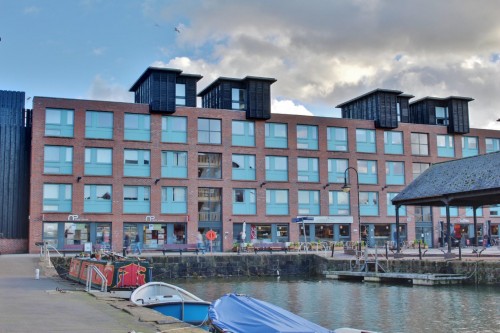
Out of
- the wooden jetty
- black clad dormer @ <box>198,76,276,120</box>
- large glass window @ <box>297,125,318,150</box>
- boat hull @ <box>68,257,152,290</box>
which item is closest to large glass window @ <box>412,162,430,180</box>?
large glass window @ <box>297,125,318,150</box>

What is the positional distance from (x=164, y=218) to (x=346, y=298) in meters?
28.6

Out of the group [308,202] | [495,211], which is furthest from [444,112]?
[308,202]

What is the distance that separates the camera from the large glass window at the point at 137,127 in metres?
56.1

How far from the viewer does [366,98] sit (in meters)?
→ 68.2

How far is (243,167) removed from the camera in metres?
59.6

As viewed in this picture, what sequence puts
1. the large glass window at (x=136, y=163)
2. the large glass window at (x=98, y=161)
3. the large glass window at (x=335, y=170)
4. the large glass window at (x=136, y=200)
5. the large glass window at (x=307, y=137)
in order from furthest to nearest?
the large glass window at (x=335, y=170) < the large glass window at (x=307, y=137) < the large glass window at (x=136, y=163) < the large glass window at (x=136, y=200) < the large glass window at (x=98, y=161)

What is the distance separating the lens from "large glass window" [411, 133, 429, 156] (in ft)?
221

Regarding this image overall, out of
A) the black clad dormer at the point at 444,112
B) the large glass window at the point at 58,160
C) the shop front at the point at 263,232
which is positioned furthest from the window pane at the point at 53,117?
the black clad dormer at the point at 444,112

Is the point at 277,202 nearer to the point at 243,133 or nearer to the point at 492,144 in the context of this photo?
the point at 243,133

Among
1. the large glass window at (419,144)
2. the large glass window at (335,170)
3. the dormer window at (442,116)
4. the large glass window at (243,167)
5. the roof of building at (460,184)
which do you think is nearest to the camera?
the roof of building at (460,184)

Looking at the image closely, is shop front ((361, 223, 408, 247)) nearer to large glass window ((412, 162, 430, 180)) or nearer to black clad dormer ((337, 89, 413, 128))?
large glass window ((412, 162, 430, 180))

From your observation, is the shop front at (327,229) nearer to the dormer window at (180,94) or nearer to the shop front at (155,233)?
the shop front at (155,233)

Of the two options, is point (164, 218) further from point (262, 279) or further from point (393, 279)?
point (393, 279)

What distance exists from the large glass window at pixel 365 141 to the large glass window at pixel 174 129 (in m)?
18.8
